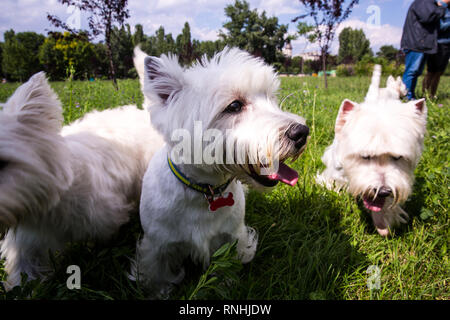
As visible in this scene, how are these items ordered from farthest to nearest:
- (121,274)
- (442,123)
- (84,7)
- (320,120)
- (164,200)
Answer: (84,7), (320,120), (442,123), (121,274), (164,200)

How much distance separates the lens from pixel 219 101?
1.51 meters

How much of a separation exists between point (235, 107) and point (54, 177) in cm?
119

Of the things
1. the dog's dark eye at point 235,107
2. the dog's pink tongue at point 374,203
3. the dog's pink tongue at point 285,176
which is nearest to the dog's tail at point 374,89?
the dog's pink tongue at point 374,203

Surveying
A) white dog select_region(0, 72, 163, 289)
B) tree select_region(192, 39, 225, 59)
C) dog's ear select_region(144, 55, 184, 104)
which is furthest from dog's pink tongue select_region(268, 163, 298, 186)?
white dog select_region(0, 72, 163, 289)

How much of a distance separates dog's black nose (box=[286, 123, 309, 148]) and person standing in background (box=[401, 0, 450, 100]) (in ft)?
21.0

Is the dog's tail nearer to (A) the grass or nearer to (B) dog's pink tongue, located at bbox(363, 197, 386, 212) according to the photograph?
(A) the grass

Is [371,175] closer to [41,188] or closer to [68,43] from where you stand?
[41,188]

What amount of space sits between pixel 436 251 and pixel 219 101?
2428mm

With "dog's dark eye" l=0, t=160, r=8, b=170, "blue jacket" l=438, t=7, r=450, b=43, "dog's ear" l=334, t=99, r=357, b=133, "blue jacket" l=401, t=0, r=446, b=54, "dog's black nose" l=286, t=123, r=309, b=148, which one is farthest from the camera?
"blue jacket" l=438, t=7, r=450, b=43

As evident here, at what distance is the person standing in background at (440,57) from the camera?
5859mm

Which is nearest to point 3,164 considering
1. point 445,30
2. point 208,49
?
point 208,49

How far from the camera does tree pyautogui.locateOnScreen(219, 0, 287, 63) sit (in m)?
16.2

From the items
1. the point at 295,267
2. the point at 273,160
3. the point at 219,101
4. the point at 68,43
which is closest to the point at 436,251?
the point at 295,267
